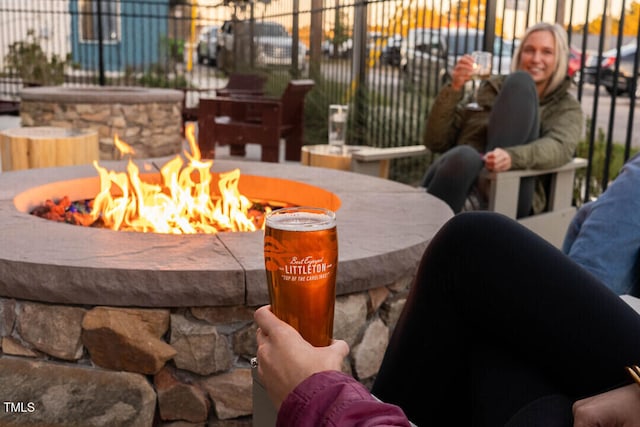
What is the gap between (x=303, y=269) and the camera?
3.57ft

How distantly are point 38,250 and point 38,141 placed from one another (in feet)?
8.42

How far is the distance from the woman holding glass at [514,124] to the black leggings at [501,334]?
219 centimetres

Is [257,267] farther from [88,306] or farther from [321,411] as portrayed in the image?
[321,411]

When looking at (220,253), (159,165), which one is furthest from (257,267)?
(159,165)

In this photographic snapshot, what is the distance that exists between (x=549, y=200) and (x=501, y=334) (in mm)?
2770

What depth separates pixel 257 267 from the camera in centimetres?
206

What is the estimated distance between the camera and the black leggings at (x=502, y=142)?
358cm

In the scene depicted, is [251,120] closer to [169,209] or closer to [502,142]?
[502,142]

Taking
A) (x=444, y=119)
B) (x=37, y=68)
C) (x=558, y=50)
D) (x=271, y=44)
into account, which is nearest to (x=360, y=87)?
(x=444, y=119)

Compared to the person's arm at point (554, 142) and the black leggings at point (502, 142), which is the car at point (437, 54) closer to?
the person's arm at point (554, 142)

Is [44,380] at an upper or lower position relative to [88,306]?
lower

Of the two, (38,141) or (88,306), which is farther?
(38,141)

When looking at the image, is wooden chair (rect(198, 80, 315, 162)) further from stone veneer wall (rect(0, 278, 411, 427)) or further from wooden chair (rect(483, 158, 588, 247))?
stone veneer wall (rect(0, 278, 411, 427))

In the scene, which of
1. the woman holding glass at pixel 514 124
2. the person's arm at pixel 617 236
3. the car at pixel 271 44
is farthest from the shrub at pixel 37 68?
the person's arm at pixel 617 236
